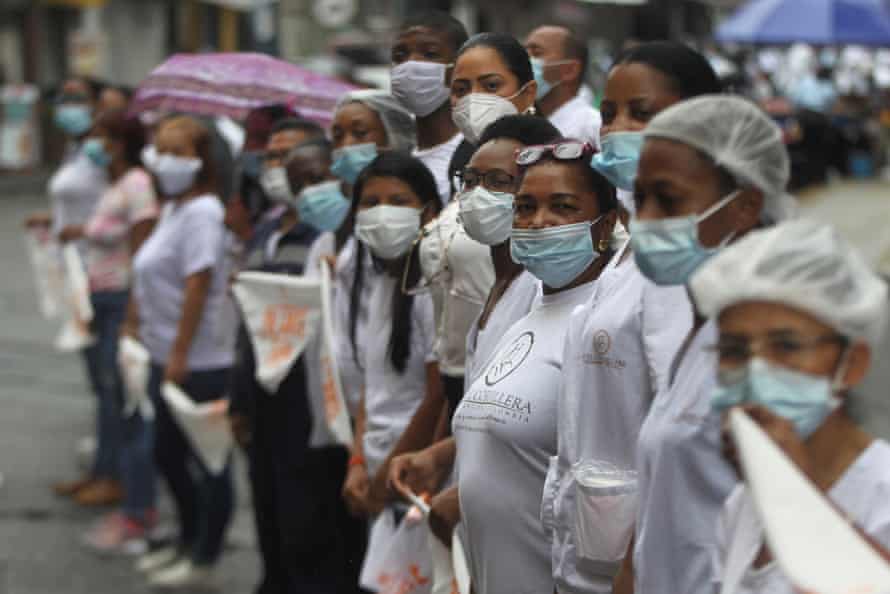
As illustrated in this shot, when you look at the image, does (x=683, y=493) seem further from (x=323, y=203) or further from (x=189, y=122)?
(x=189, y=122)

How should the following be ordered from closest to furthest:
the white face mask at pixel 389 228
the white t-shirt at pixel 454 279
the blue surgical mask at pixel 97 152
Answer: the white t-shirt at pixel 454 279
the white face mask at pixel 389 228
the blue surgical mask at pixel 97 152

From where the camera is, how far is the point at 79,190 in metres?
9.21

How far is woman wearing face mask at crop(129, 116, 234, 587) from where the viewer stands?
745 centimetres

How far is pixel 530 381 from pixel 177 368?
11.7ft

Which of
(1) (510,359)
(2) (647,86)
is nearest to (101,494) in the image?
(1) (510,359)

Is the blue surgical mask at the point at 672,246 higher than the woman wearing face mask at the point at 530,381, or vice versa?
the blue surgical mask at the point at 672,246

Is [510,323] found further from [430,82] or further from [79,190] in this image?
[79,190]

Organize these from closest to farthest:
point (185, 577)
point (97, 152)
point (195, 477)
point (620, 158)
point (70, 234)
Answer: point (620, 158), point (185, 577), point (195, 477), point (97, 152), point (70, 234)

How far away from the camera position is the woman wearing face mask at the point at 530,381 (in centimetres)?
404

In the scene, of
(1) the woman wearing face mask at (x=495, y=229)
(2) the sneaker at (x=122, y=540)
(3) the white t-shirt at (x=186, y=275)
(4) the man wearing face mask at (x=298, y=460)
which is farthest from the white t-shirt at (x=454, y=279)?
(2) the sneaker at (x=122, y=540)

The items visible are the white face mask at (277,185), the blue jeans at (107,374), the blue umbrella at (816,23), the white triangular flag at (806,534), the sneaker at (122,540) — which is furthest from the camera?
the blue umbrella at (816,23)

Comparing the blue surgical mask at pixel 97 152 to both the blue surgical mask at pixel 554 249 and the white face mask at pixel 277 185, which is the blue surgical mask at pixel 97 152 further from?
the blue surgical mask at pixel 554 249

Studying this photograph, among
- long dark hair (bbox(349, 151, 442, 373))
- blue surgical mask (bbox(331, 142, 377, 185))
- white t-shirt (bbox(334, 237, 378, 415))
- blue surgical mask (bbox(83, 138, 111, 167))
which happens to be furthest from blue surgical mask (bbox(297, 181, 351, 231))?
blue surgical mask (bbox(83, 138, 111, 167))

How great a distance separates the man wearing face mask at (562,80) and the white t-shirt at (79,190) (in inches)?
126
